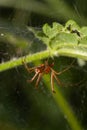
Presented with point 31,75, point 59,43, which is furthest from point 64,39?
point 31,75

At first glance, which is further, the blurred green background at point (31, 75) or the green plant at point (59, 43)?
the blurred green background at point (31, 75)

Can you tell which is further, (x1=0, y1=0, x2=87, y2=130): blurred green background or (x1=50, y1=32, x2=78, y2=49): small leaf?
(x1=0, y1=0, x2=87, y2=130): blurred green background

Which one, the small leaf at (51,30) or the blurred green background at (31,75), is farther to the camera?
the blurred green background at (31,75)

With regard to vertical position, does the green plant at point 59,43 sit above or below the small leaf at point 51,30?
below

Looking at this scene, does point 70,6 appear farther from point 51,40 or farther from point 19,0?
point 51,40

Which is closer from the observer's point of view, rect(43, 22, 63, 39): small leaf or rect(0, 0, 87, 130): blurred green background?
rect(43, 22, 63, 39): small leaf

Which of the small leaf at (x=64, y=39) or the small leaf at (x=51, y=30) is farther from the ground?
the small leaf at (x=51, y=30)

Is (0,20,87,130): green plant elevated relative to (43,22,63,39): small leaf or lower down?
lower down

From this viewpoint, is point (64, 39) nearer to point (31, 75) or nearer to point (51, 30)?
point (51, 30)

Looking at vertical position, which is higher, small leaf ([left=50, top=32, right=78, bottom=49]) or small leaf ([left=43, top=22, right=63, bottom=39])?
small leaf ([left=43, top=22, right=63, bottom=39])
